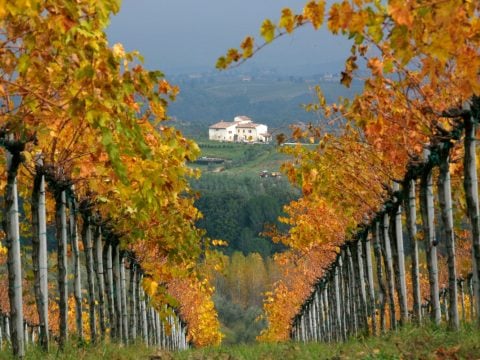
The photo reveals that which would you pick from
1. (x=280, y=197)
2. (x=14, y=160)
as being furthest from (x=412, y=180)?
(x=280, y=197)

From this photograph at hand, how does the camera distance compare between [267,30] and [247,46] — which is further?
[247,46]

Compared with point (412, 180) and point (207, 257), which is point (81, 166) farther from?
point (412, 180)

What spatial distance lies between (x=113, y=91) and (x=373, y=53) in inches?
185

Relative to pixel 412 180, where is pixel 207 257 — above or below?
below

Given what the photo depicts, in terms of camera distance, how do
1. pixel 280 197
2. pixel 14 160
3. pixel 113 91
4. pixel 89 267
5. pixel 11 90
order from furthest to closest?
pixel 280 197 → pixel 89 267 → pixel 14 160 → pixel 11 90 → pixel 113 91

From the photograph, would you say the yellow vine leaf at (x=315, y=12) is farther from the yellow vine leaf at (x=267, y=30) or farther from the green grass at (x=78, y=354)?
the green grass at (x=78, y=354)

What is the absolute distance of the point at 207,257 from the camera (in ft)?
52.3

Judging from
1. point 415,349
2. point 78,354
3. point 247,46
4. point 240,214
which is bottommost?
point 415,349

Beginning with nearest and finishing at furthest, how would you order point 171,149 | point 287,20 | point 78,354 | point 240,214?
point 287,20, point 78,354, point 171,149, point 240,214

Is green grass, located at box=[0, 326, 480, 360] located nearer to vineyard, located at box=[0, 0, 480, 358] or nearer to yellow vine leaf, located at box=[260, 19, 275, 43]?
vineyard, located at box=[0, 0, 480, 358]

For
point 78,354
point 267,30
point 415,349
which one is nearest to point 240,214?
point 78,354

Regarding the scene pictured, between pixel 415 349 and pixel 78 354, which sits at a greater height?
pixel 78 354

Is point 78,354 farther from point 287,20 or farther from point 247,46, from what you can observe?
point 287,20

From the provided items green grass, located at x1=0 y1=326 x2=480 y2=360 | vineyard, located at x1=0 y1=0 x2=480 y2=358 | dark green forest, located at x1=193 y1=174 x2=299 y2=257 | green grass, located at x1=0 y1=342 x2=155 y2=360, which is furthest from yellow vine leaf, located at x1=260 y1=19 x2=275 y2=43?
dark green forest, located at x1=193 y1=174 x2=299 y2=257
